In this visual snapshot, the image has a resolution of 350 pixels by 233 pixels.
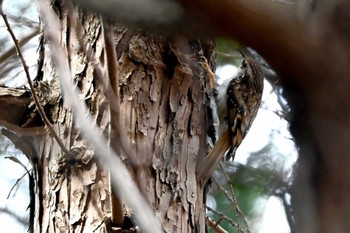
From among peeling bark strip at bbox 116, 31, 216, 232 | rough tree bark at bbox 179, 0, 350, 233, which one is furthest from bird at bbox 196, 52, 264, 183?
rough tree bark at bbox 179, 0, 350, 233

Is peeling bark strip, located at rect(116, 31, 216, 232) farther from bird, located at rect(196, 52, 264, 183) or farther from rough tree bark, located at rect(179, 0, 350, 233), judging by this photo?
rough tree bark, located at rect(179, 0, 350, 233)

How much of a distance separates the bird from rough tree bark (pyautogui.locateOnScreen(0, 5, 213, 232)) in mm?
1087

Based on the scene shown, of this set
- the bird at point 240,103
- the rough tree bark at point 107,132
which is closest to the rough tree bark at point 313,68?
the rough tree bark at point 107,132

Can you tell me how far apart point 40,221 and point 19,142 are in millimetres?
309

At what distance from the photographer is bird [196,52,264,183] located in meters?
3.79

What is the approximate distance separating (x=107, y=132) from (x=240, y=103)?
210cm

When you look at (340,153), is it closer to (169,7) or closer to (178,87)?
(169,7)

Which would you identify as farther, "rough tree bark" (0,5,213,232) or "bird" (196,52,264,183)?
"bird" (196,52,264,183)

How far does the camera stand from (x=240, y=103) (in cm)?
421

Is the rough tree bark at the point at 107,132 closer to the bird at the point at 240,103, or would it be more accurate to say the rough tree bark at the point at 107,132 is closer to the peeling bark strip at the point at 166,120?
the peeling bark strip at the point at 166,120

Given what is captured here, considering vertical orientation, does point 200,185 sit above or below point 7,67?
below

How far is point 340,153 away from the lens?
1.69ft

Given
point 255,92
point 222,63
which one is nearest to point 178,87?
point 222,63

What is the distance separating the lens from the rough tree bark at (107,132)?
2264 mm
